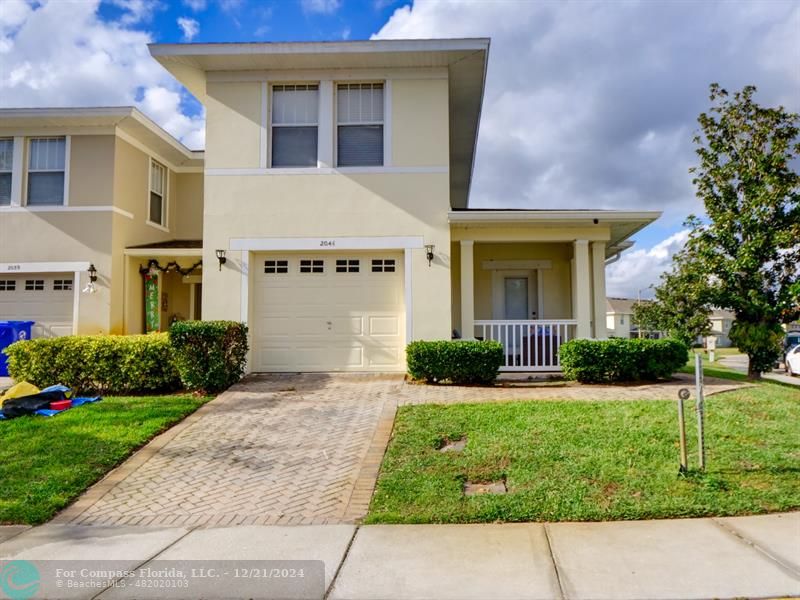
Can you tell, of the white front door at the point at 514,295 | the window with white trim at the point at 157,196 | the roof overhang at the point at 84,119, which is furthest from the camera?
the window with white trim at the point at 157,196

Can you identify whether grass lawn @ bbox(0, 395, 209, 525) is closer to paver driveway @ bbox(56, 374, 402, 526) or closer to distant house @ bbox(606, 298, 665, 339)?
paver driveway @ bbox(56, 374, 402, 526)

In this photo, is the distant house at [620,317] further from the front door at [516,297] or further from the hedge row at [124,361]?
the hedge row at [124,361]

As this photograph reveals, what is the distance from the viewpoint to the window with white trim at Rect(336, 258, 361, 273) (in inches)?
435

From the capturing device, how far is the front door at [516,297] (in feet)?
46.4

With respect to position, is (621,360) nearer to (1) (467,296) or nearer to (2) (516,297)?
(1) (467,296)

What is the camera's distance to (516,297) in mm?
14172

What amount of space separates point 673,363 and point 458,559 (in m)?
7.54

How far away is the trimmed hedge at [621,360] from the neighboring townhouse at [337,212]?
1471 millimetres

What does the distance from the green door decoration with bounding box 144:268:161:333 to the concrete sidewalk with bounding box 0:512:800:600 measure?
990cm

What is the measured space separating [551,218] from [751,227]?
13.4 feet

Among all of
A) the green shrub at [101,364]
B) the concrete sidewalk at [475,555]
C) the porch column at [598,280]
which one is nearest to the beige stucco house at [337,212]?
the porch column at [598,280]

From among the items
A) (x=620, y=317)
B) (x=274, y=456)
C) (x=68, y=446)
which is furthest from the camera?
(x=620, y=317)

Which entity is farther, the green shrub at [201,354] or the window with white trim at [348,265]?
the window with white trim at [348,265]

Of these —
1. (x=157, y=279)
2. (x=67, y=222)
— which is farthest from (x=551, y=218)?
(x=67, y=222)
